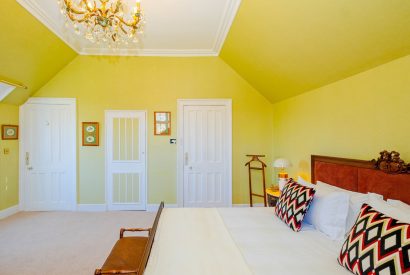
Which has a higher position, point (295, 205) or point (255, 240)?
point (295, 205)

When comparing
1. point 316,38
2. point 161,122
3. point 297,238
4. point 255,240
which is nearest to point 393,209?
point 297,238

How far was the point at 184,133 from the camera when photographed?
4.42m

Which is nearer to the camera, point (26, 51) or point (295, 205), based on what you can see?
point (295, 205)

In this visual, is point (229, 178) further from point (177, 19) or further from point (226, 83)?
point (177, 19)

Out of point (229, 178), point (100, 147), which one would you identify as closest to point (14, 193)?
point (100, 147)

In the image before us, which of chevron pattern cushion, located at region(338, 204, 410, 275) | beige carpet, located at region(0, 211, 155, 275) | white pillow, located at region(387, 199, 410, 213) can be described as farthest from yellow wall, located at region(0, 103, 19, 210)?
white pillow, located at region(387, 199, 410, 213)

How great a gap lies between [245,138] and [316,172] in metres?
1.79

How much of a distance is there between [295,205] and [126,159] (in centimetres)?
332

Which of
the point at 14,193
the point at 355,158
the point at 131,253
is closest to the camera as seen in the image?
the point at 131,253

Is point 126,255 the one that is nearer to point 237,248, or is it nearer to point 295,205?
point 237,248

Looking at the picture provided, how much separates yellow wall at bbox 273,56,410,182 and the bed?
0.20 metres

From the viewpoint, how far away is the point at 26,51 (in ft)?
10.7

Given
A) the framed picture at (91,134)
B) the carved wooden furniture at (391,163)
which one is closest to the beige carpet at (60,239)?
the framed picture at (91,134)

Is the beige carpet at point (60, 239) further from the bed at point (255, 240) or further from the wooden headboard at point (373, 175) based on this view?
the wooden headboard at point (373, 175)
